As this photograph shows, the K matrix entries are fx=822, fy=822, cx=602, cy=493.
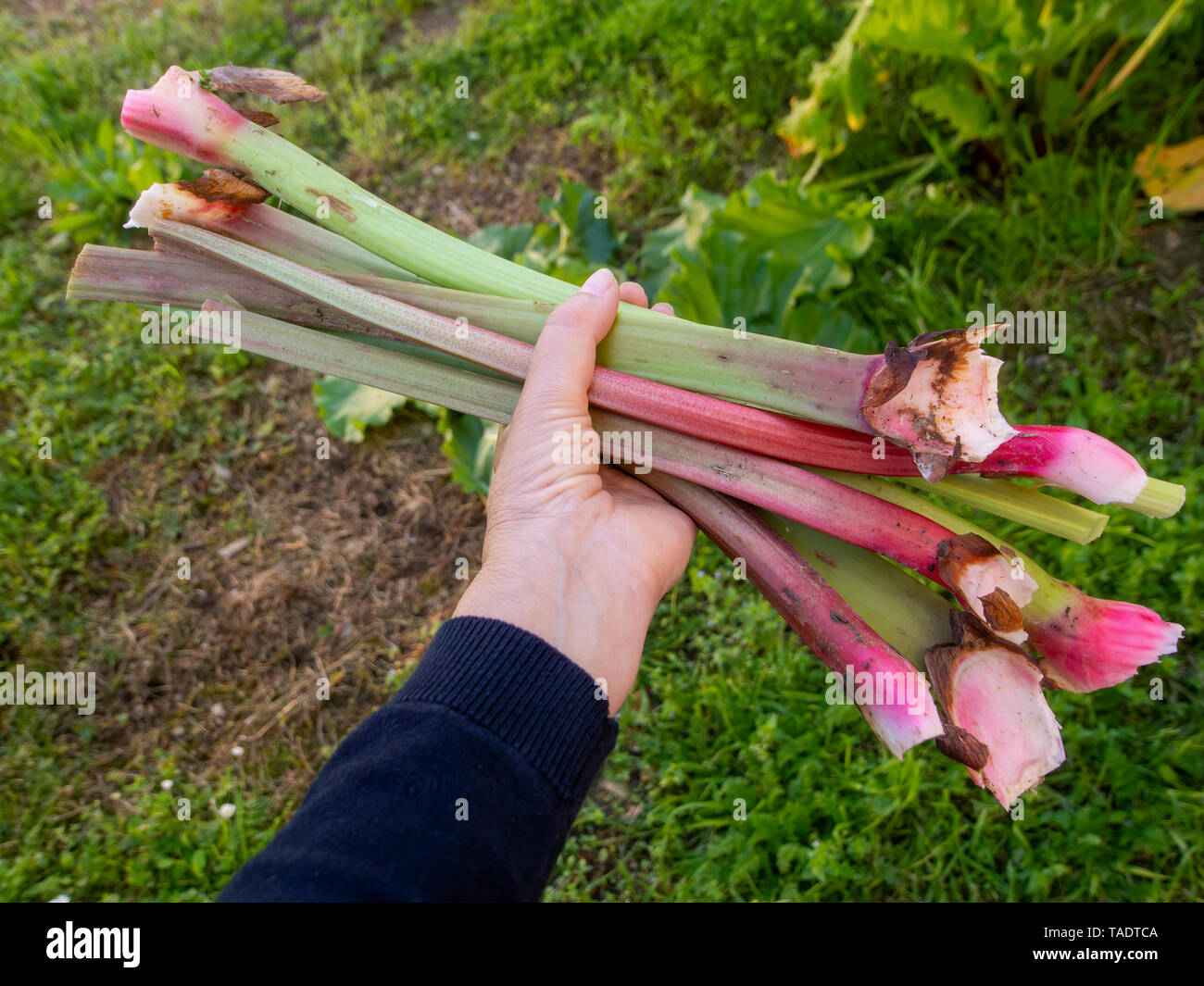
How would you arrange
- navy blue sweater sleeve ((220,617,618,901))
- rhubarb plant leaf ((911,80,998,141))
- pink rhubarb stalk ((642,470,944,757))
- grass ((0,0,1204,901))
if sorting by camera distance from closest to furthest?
navy blue sweater sleeve ((220,617,618,901)) → pink rhubarb stalk ((642,470,944,757)) → grass ((0,0,1204,901)) → rhubarb plant leaf ((911,80,998,141))

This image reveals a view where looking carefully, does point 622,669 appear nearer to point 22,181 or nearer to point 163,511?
point 163,511

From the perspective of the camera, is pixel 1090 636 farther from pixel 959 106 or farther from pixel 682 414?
pixel 959 106

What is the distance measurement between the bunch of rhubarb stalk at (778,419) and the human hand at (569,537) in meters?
0.12

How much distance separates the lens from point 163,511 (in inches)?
139

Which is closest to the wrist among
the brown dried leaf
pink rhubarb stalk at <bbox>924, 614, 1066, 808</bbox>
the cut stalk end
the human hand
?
the human hand

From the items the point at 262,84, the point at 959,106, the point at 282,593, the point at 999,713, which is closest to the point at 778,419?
the point at 999,713

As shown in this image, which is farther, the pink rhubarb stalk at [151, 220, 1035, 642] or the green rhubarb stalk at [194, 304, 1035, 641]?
the pink rhubarb stalk at [151, 220, 1035, 642]

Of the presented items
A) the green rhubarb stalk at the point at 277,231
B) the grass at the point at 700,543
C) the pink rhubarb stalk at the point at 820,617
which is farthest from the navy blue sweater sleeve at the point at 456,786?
the grass at the point at 700,543

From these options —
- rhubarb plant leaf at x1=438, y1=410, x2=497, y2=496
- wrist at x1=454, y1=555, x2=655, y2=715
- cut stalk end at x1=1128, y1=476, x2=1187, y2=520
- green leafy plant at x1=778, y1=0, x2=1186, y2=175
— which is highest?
green leafy plant at x1=778, y1=0, x2=1186, y2=175

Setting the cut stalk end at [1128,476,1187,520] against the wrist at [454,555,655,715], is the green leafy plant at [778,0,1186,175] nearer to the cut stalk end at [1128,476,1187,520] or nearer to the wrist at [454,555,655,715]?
Result: the cut stalk end at [1128,476,1187,520]

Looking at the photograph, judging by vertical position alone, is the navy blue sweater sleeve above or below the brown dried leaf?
below

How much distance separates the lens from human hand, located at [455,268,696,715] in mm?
1737

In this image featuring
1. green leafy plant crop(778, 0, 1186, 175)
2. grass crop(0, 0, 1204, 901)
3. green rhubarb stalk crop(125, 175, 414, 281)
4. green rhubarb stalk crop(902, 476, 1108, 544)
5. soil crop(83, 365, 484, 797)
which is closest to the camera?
green rhubarb stalk crop(902, 476, 1108, 544)
